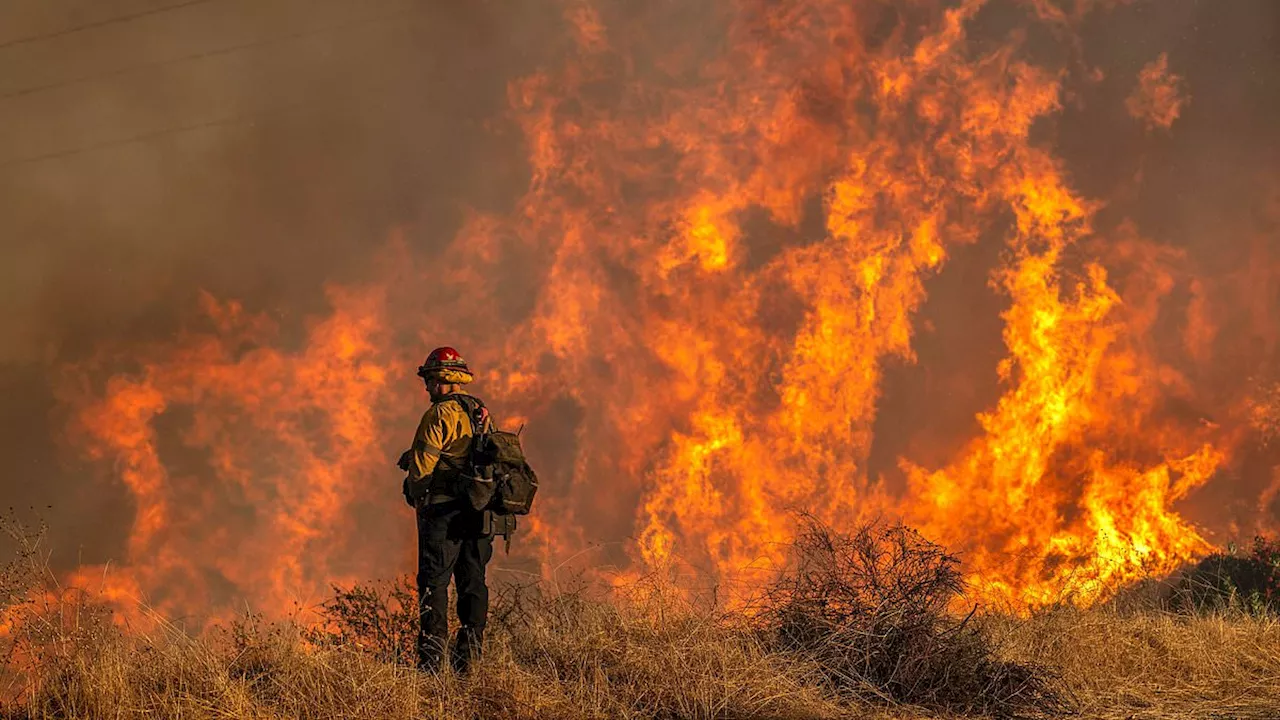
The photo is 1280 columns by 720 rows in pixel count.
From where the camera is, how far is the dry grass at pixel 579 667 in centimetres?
634

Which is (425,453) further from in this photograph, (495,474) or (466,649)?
(466,649)

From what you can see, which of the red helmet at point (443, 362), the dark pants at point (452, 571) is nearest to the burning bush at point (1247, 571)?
the dark pants at point (452, 571)

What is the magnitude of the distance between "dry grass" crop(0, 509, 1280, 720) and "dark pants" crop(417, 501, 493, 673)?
0.26 metres

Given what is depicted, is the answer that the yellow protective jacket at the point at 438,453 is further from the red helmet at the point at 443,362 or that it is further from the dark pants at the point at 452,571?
the red helmet at the point at 443,362

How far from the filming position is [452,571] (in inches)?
309

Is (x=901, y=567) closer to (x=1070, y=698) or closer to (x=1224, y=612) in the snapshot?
(x=1070, y=698)

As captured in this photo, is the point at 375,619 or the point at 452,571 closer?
the point at 452,571

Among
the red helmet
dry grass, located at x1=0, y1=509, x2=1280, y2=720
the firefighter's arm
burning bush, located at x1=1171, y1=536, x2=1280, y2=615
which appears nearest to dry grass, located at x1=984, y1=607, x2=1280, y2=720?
dry grass, located at x1=0, y1=509, x2=1280, y2=720

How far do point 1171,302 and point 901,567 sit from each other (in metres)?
19.4

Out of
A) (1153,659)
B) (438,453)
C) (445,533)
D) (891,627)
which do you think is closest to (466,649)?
(445,533)

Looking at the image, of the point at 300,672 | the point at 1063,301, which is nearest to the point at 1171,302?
the point at 1063,301

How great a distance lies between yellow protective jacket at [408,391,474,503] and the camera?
25.1 feet

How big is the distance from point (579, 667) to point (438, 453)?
6.38 ft

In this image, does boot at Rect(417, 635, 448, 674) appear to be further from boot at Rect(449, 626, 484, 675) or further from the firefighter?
boot at Rect(449, 626, 484, 675)
